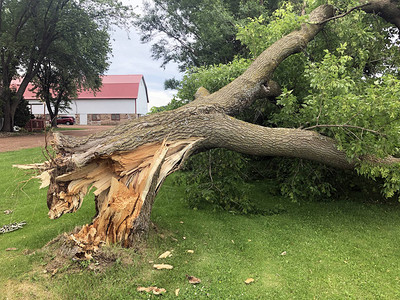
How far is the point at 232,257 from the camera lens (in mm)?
3613

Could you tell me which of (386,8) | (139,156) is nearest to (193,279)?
(139,156)

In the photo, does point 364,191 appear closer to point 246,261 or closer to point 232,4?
point 246,261

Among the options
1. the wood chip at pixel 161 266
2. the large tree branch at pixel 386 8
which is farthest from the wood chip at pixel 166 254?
the large tree branch at pixel 386 8

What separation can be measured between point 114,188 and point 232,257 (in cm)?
173

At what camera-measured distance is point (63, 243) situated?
10.7 feet

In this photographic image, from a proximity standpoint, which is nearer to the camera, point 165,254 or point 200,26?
point 165,254

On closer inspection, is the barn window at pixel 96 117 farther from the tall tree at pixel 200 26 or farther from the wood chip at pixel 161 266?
the wood chip at pixel 161 266

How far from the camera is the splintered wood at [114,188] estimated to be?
3.30 meters

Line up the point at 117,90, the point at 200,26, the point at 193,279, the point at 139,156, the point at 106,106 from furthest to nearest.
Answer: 1. the point at 117,90
2. the point at 106,106
3. the point at 200,26
4. the point at 139,156
5. the point at 193,279

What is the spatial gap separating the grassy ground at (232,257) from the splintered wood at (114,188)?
0.28 m

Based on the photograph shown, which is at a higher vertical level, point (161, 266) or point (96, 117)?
point (96, 117)

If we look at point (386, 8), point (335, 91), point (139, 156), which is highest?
point (386, 8)

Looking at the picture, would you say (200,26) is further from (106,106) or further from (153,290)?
(106,106)

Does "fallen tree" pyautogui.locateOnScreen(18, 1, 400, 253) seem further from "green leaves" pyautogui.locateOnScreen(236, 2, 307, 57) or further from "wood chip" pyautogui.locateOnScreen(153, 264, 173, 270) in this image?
"green leaves" pyautogui.locateOnScreen(236, 2, 307, 57)
